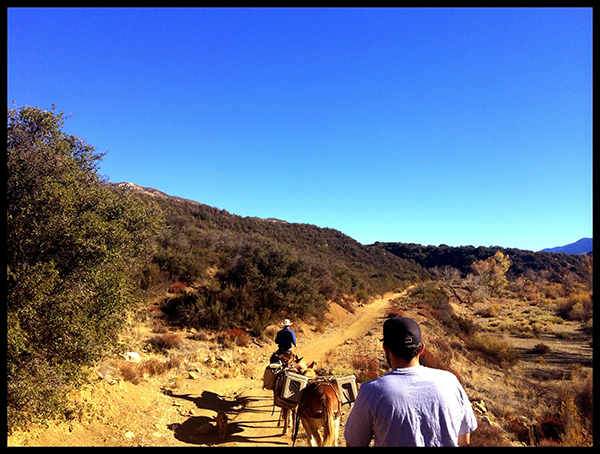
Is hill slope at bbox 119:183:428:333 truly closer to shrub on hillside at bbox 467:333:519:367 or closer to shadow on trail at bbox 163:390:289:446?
shadow on trail at bbox 163:390:289:446

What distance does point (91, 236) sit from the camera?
611 cm

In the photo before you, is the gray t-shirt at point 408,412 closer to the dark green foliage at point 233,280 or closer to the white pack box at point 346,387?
the white pack box at point 346,387

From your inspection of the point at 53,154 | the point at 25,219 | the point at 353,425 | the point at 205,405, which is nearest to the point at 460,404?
the point at 353,425

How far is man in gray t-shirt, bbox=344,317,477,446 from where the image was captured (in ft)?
6.34

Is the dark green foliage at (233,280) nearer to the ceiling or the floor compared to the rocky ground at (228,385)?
nearer to the ceiling

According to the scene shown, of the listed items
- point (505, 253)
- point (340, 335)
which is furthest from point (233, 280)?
point (505, 253)

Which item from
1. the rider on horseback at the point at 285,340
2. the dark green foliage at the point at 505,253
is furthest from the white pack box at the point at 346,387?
the dark green foliage at the point at 505,253

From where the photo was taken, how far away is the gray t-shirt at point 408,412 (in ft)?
6.33

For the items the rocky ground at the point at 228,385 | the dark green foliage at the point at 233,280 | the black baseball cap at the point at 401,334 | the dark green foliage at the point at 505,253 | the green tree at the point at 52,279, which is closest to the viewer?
the black baseball cap at the point at 401,334

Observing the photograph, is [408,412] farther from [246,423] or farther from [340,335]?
[340,335]

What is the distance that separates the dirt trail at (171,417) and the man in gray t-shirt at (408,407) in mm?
5474

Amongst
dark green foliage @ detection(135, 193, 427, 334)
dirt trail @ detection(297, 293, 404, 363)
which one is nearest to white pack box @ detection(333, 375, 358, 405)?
dirt trail @ detection(297, 293, 404, 363)

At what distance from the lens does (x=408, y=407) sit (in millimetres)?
1933

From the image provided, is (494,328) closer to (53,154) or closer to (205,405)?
(205,405)
